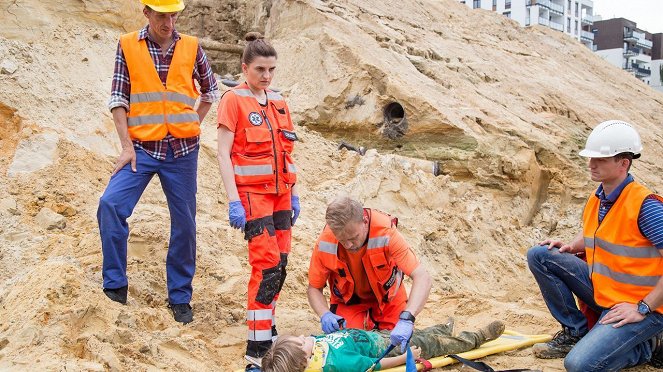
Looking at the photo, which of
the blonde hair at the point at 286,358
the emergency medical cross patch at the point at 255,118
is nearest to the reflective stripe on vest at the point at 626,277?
the blonde hair at the point at 286,358

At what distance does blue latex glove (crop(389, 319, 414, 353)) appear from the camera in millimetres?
3492

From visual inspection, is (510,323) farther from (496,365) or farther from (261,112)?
(261,112)

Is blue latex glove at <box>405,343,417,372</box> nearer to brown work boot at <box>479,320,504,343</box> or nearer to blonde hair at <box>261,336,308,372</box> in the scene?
blonde hair at <box>261,336,308,372</box>

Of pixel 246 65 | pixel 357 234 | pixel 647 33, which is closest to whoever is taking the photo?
pixel 357 234

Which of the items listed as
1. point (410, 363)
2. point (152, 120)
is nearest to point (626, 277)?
point (410, 363)

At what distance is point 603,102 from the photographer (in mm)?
11281

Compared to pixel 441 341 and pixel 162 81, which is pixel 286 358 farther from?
pixel 162 81

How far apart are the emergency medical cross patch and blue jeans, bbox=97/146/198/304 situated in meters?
0.57

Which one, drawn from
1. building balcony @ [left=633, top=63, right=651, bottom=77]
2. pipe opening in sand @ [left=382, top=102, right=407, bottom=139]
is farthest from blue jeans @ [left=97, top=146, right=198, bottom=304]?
building balcony @ [left=633, top=63, right=651, bottom=77]

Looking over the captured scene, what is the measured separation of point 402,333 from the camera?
11.5ft

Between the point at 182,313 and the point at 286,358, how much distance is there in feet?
4.10

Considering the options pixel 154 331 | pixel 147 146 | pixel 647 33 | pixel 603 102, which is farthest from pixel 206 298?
pixel 647 33

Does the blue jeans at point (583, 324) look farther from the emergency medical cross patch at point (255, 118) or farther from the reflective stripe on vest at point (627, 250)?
the emergency medical cross patch at point (255, 118)

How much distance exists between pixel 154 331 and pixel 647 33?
63575mm
